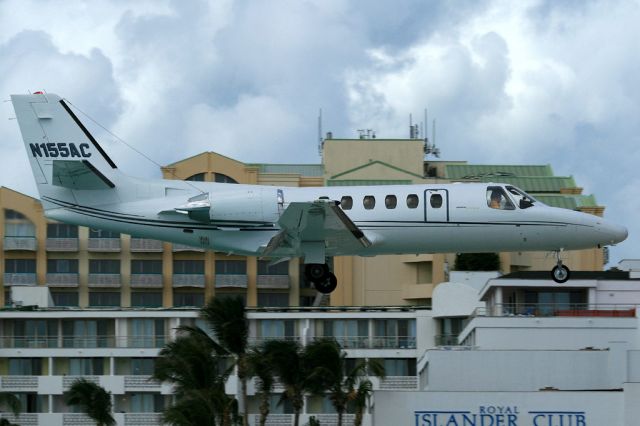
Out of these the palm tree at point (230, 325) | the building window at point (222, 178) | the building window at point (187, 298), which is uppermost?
the building window at point (222, 178)

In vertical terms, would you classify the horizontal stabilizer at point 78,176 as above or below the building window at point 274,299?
above

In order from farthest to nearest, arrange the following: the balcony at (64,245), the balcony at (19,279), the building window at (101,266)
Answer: the building window at (101,266)
the balcony at (64,245)
the balcony at (19,279)

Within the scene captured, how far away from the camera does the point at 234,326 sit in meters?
41.5

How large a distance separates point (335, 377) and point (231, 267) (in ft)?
119

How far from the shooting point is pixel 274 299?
7688 cm

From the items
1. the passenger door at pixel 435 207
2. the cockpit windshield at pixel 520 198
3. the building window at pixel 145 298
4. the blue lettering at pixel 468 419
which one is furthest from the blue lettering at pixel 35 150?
the building window at pixel 145 298

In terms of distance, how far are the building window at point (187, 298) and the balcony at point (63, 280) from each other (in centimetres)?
550

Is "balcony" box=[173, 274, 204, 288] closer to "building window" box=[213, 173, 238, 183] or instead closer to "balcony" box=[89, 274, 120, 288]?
"balcony" box=[89, 274, 120, 288]

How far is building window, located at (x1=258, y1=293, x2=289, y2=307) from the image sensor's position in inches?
3013

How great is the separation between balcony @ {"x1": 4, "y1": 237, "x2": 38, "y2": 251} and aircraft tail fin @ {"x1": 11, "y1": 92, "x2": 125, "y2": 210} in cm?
3778

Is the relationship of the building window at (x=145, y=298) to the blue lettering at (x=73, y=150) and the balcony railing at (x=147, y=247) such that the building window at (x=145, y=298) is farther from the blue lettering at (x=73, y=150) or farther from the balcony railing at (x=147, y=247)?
the blue lettering at (x=73, y=150)

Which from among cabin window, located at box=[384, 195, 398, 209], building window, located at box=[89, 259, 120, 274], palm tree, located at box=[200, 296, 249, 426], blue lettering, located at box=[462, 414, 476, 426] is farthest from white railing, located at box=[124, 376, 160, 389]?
building window, located at box=[89, 259, 120, 274]

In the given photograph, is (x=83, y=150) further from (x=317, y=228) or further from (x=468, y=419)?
(x=468, y=419)

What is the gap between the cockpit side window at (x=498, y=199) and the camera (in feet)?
119
